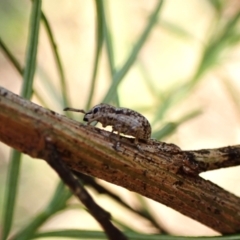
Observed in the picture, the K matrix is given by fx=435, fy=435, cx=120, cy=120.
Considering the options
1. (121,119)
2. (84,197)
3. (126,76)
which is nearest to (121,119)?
(121,119)

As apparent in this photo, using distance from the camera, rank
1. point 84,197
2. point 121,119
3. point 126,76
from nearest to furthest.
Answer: point 84,197 → point 121,119 → point 126,76

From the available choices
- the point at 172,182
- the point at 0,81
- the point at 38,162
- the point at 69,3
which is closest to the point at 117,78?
the point at 172,182

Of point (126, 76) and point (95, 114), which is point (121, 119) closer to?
point (95, 114)

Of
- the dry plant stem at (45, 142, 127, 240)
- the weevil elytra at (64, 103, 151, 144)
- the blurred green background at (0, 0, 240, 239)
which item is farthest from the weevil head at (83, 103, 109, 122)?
the blurred green background at (0, 0, 240, 239)

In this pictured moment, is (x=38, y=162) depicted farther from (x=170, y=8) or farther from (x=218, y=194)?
(x=218, y=194)

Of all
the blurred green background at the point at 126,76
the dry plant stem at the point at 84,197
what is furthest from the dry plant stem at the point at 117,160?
the blurred green background at the point at 126,76

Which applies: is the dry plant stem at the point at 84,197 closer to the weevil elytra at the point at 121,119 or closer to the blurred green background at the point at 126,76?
the weevil elytra at the point at 121,119
